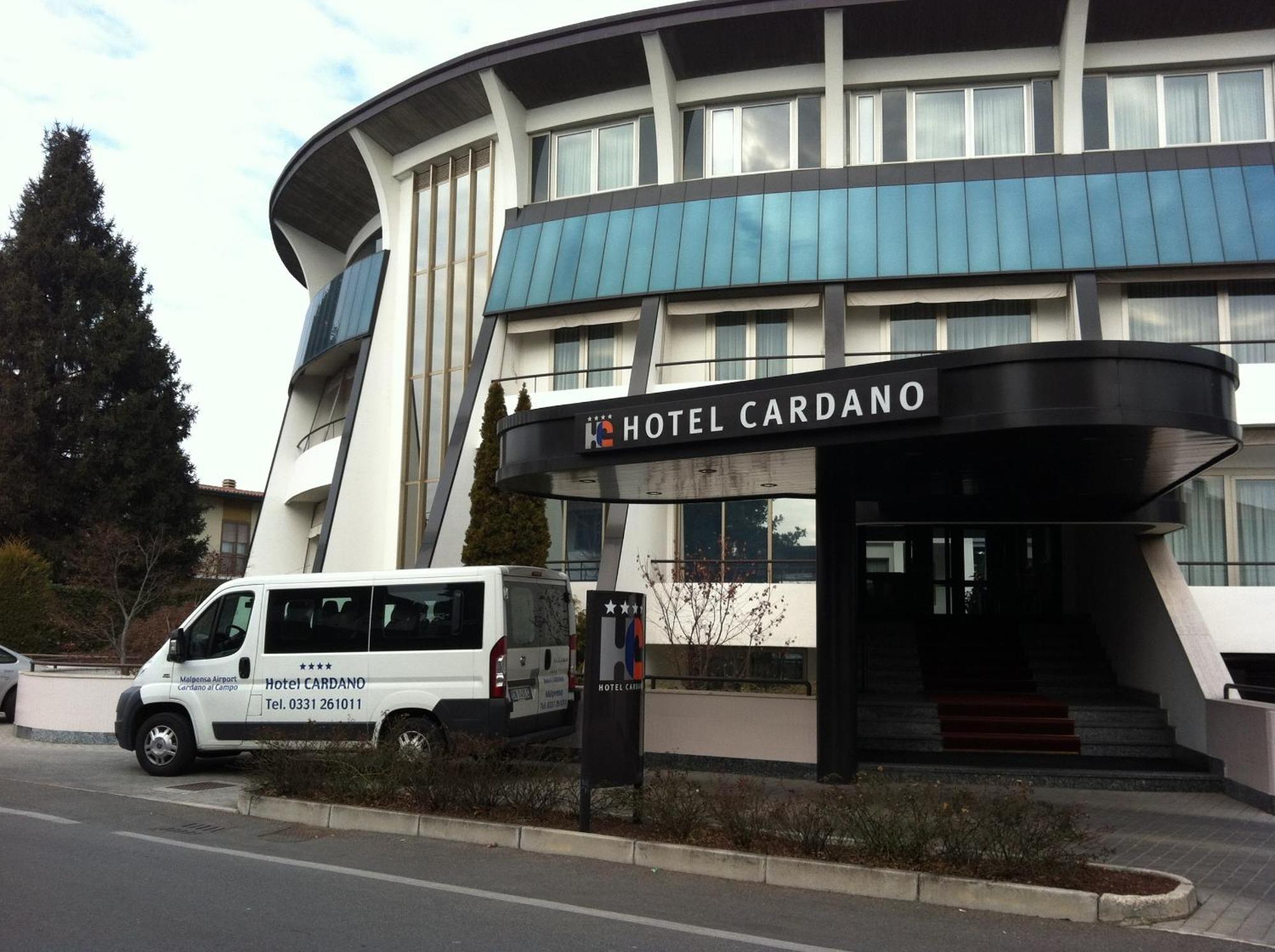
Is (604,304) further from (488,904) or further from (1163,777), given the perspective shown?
(488,904)

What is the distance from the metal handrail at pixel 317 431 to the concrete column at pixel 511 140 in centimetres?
849

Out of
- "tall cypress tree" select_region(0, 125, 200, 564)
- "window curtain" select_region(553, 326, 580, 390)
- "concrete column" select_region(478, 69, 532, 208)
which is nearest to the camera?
"concrete column" select_region(478, 69, 532, 208)

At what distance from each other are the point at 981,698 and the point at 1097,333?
697 cm

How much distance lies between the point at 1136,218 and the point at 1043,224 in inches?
60.9

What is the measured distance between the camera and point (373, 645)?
39.9 feet

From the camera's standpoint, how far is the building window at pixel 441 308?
2441cm

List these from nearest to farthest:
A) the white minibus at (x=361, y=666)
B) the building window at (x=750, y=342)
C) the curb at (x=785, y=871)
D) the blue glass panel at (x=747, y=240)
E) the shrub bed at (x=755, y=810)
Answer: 1. the curb at (x=785, y=871)
2. the shrub bed at (x=755, y=810)
3. the white minibus at (x=361, y=666)
4. the blue glass panel at (x=747, y=240)
5. the building window at (x=750, y=342)

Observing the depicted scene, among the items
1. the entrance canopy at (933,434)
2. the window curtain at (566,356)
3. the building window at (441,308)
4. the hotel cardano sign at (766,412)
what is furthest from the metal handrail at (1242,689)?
the building window at (441,308)

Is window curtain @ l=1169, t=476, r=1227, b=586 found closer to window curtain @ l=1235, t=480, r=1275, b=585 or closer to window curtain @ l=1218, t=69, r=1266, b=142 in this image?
window curtain @ l=1235, t=480, r=1275, b=585

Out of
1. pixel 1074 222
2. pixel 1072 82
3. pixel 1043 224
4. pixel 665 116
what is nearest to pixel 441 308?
pixel 665 116

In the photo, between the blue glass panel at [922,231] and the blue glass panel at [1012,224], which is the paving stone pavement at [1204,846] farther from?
the blue glass panel at [922,231]

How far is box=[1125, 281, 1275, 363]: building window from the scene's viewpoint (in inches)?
778

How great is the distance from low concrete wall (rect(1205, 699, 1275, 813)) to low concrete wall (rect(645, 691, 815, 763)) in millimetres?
4410

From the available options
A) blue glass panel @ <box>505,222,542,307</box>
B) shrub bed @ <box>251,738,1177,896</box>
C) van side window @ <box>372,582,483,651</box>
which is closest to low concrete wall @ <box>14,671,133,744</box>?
van side window @ <box>372,582,483,651</box>
